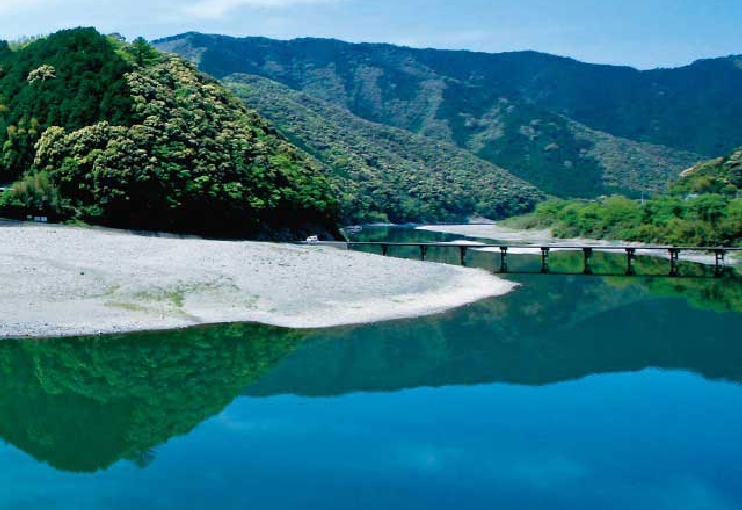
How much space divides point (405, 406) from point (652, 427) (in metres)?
8.38

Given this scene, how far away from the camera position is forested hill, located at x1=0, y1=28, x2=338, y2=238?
7300 centimetres

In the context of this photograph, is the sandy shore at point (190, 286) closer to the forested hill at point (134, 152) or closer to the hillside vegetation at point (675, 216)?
the forested hill at point (134, 152)

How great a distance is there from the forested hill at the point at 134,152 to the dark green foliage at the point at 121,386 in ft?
133

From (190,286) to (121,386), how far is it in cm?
1478

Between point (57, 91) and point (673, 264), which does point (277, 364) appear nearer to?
point (673, 264)

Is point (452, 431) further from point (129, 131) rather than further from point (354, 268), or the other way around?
point (129, 131)

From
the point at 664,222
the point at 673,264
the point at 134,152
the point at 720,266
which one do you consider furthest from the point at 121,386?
the point at 664,222

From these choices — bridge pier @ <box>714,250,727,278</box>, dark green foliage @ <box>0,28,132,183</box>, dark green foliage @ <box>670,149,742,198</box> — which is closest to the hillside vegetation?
dark green foliage @ <box>670,149,742,198</box>

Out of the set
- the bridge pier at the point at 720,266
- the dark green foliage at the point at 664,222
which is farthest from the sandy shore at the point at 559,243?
the dark green foliage at the point at 664,222

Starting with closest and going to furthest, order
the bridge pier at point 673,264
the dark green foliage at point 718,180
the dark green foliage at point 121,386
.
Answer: the dark green foliage at point 121,386 → the bridge pier at point 673,264 → the dark green foliage at point 718,180

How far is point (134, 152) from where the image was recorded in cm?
7425

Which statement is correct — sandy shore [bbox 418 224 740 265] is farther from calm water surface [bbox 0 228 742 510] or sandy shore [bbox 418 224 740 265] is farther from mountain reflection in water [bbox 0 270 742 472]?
calm water surface [bbox 0 228 742 510]

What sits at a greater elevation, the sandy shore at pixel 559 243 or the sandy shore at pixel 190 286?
the sandy shore at pixel 190 286

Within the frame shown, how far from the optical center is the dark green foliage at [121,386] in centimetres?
2322
